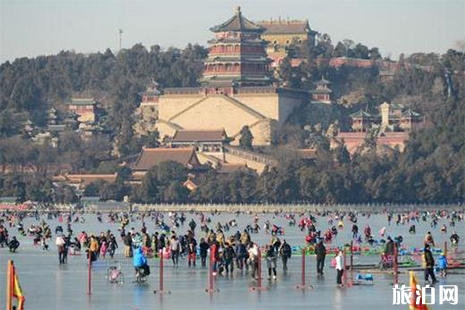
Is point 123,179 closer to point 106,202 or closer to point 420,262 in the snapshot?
point 106,202

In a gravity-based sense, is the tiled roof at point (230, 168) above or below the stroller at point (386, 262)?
above

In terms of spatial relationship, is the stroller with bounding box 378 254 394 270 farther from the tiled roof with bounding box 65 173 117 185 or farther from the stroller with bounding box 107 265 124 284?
the tiled roof with bounding box 65 173 117 185

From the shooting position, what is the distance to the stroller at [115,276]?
56447mm

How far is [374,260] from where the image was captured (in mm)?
68938

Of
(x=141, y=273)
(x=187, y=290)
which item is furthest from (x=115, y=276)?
Result: (x=187, y=290)

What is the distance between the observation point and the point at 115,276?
56969 mm

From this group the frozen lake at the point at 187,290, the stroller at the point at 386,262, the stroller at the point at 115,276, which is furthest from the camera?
the stroller at the point at 386,262

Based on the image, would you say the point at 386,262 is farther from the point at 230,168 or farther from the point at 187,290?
the point at 230,168

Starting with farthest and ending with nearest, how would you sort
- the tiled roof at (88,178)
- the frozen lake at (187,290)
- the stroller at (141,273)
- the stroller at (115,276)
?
the tiled roof at (88,178), the stroller at (115,276), the stroller at (141,273), the frozen lake at (187,290)

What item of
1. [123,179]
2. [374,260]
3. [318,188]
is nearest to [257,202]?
[318,188]

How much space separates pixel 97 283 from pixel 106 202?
12958 centimetres

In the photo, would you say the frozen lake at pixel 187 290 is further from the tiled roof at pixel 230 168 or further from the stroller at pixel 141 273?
the tiled roof at pixel 230 168

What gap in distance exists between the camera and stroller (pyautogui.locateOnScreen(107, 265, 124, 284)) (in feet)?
185

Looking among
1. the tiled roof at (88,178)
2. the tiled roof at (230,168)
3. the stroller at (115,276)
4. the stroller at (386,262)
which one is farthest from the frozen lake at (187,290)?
the tiled roof at (230,168)
